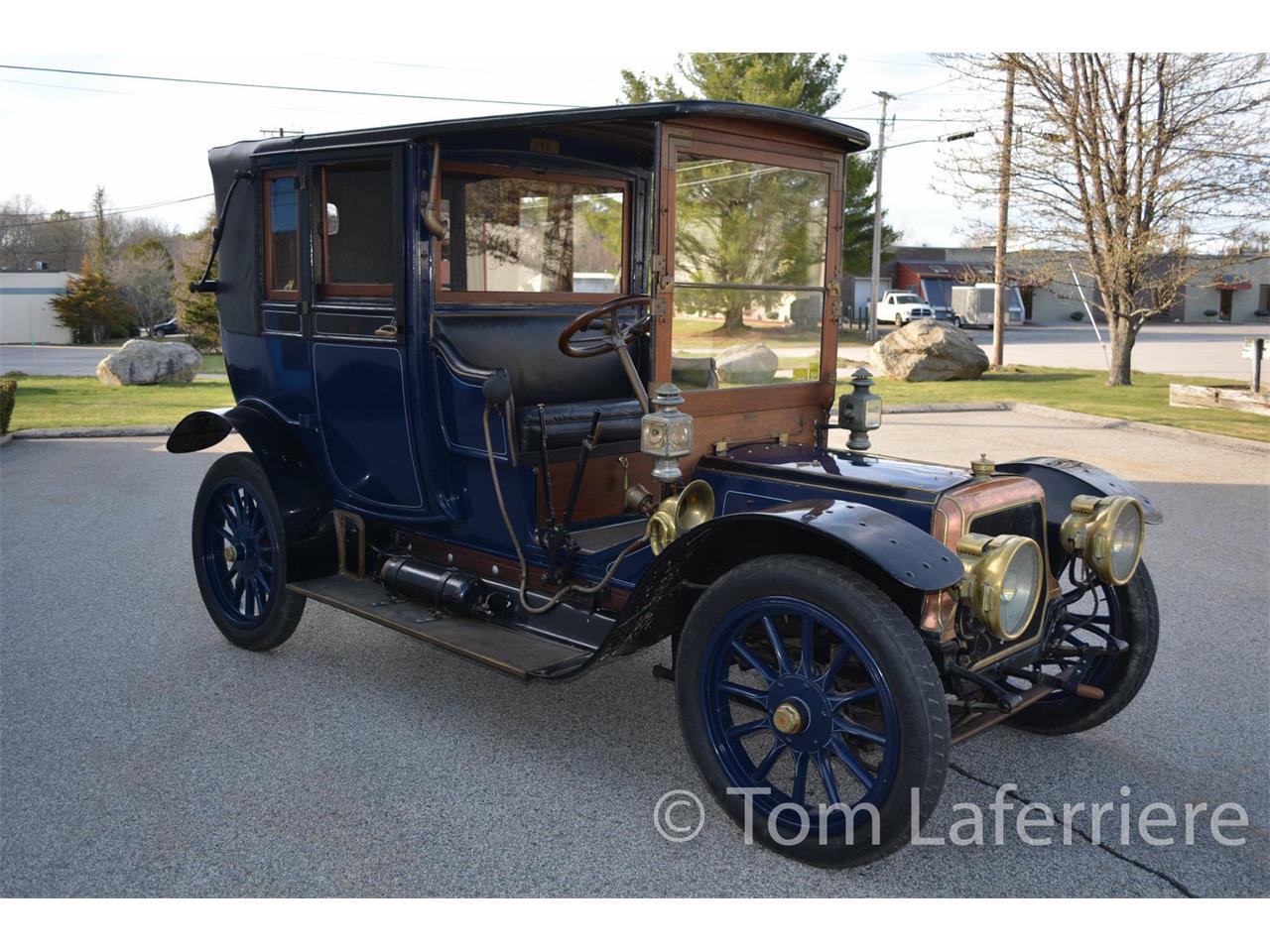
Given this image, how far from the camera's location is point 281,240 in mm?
4746

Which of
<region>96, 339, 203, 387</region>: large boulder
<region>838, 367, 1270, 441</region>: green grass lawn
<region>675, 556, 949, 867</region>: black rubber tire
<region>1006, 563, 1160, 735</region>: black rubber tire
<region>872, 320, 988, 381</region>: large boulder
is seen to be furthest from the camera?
<region>872, 320, 988, 381</region>: large boulder

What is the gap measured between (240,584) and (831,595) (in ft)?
10.6

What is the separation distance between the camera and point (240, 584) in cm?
504

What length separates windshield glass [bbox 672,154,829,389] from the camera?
12.3 ft

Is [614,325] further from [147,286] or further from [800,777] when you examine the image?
[147,286]

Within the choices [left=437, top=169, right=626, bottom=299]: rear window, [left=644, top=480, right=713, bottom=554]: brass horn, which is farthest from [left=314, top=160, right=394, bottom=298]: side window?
[left=644, top=480, right=713, bottom=554]: brass horn

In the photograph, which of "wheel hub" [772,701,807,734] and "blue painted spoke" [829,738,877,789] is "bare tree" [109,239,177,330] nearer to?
"wheel hub" [772,701,807,734]

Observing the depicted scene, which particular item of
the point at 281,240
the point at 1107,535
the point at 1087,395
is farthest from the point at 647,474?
the point at 1087,395

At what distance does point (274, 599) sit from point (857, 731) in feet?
9.47

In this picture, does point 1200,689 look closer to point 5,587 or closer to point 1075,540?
point 1075,540

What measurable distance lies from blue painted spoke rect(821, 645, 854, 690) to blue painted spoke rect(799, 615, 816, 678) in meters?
0.05

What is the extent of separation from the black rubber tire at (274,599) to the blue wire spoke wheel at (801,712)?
7.59 ft

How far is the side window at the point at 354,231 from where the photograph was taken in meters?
4.31

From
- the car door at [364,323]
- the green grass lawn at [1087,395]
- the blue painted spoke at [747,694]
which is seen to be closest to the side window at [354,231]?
the car door at [364,323]
